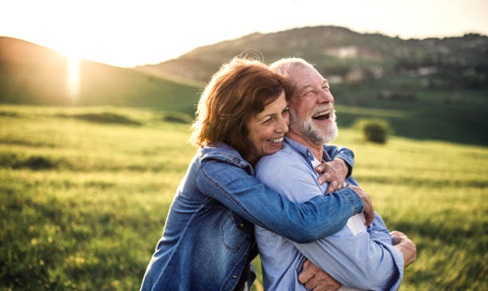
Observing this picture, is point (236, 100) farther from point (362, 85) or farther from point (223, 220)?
point (362, 85)

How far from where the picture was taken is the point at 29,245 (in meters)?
5.35

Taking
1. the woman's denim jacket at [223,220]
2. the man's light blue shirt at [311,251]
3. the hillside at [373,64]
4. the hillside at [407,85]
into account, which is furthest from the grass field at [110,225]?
the hillside at [373,64]

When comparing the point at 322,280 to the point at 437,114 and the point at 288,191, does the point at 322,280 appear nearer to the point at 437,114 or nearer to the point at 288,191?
the point at 288,191

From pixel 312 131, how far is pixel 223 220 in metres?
1.14

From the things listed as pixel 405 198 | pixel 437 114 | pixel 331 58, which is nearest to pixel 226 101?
pixel 405 198

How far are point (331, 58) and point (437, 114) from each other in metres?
106

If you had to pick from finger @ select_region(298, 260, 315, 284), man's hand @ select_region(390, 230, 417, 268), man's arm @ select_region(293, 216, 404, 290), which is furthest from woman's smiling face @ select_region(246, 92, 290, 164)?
man's hand @ select_region(390, 230, 417, 268)

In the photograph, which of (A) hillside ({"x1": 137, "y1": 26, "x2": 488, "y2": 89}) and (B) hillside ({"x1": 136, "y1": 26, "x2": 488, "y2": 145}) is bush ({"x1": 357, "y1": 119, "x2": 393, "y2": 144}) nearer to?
(B) hillside ({"x1": 136, "y1": 26, "x2": 488, "y2": 145})

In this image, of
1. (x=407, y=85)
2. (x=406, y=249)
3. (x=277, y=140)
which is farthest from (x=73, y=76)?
(x=407, y=85)

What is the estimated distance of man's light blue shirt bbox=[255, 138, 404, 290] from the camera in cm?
258

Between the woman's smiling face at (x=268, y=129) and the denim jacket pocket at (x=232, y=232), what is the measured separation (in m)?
0.58

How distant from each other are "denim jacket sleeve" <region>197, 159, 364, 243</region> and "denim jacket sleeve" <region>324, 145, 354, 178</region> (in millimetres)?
995

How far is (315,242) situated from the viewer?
2.59m

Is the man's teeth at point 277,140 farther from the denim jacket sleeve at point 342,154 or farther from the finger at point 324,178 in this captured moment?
the denim jacket sleeve at point 342,154
